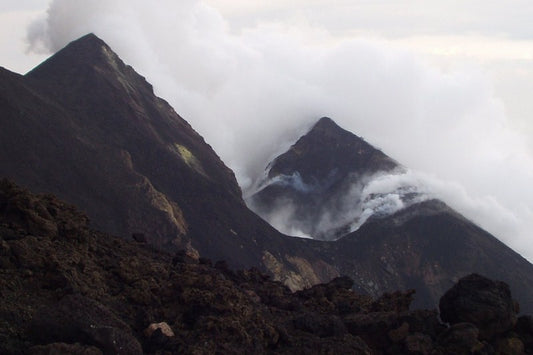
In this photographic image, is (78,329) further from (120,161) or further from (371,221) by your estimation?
(371,221)

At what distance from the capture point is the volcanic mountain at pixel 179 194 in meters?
53.8

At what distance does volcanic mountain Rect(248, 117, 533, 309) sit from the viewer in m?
81.8

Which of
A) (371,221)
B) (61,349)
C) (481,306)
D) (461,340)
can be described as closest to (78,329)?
(61,349)

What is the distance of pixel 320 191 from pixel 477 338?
8757 cm

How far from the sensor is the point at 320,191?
10775 cm

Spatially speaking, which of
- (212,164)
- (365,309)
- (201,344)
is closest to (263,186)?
(212,164)

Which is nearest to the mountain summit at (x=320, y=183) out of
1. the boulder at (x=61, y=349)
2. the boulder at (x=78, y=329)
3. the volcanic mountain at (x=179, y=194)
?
the volcanic mountain at (x=179, y=194)

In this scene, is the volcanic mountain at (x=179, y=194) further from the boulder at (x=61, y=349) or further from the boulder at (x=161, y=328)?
the boulder at (x=61, y=349)

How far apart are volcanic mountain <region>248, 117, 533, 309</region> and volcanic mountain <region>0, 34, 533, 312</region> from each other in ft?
0.74

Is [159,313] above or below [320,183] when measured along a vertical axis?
below

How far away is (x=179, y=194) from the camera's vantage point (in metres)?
66.2

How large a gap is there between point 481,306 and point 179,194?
47.6 m

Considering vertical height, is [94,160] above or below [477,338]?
above

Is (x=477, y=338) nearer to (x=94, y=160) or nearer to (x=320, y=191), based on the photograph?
(x=94, y=160)
